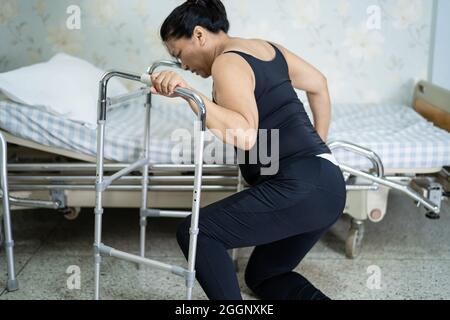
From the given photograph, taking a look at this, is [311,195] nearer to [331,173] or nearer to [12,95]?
[331,173]

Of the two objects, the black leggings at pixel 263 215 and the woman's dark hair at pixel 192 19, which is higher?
the woman's dark hair at pixel 192 19

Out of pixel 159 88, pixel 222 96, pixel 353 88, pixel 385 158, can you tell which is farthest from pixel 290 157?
pixel 353 88

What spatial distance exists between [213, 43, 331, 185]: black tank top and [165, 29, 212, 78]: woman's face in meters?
0.18

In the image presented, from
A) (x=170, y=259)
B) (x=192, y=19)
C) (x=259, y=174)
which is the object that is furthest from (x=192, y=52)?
(x=170, y=259)

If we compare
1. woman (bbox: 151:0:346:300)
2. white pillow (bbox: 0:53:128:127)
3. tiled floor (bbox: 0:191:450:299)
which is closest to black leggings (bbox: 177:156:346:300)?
woman (bbox: 151:0:346:300)

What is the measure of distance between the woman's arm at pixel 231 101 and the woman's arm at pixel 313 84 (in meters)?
0.40

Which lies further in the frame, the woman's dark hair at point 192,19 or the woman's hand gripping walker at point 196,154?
the woman's dark hair at point 192,19

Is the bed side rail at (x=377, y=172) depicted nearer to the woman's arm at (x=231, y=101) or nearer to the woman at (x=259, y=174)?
the woman at (x=259, y=174)

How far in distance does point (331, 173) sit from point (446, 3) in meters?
1.85

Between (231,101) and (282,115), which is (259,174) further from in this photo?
(231,101)

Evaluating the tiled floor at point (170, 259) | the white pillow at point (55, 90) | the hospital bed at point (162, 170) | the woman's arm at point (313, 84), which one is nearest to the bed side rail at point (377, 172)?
the hospital bed at point (162, 170)

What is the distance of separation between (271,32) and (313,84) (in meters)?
1.26

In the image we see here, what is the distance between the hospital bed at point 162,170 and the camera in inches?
86.4

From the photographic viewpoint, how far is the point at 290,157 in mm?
1654
